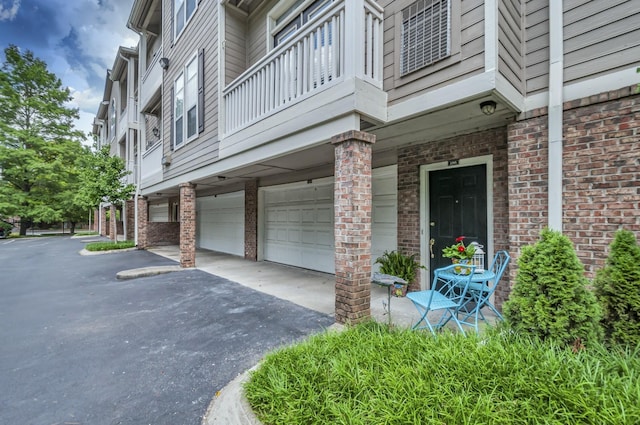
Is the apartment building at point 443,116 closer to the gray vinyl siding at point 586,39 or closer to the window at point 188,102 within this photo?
the gray vinyl siding at point 586,39

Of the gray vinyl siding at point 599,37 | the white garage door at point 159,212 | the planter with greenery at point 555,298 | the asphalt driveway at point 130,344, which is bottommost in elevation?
the asphalt driveway at point 130,344

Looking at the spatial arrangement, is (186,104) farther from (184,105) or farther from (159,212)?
(159,212)

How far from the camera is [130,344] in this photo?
3535 millimetres

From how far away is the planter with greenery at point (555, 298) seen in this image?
222 cm

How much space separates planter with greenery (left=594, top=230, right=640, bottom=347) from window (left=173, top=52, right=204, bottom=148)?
765cm

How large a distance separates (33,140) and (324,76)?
26.9m

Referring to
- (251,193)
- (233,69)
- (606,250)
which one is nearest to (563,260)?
(606,250)

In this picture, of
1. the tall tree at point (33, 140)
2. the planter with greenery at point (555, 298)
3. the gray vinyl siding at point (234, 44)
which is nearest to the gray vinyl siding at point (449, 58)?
the planter with greenery at point (555, 298)

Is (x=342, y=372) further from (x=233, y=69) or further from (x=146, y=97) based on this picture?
(x=146, y=97)

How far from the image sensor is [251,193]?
9.52 meters

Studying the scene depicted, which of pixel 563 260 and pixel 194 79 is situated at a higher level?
pixel 194 79

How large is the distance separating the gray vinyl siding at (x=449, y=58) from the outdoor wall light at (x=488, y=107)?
1.32 ft

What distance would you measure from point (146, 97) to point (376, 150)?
1135cm

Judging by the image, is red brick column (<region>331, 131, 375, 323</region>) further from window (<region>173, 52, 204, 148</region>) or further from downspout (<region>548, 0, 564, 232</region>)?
window (<region>173, 52, 204, 148</region>)
